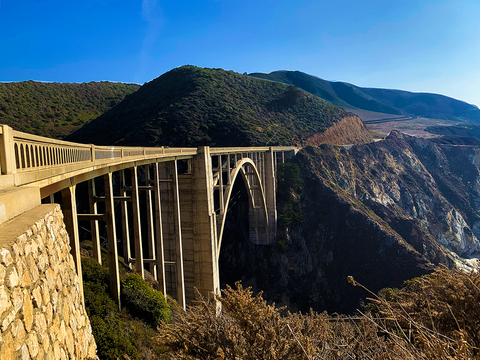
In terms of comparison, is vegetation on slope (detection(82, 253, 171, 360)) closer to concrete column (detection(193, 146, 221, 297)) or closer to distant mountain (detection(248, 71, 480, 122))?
concrete column (detection(193, 146, 221, 297))

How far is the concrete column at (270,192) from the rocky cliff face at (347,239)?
1477mm

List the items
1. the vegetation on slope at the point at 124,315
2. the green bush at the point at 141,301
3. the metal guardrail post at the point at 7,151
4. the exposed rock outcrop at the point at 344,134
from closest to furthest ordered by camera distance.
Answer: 1. the metal guardrail post at the point at 7,151
2. the vegetation on slope at the point at 124,315
3. the green bush at the point at 141,301
4. the exposed rock outcrop at the point at 344,134

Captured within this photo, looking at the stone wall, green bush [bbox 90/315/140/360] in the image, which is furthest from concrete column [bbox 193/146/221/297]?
the stone wall

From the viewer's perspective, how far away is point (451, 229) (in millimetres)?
48719

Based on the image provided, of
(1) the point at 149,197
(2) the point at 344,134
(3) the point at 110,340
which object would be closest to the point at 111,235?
(3) the point at 110,340

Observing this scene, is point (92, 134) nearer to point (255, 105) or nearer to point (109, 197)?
point (255, 105)

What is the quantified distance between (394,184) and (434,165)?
21.3 m

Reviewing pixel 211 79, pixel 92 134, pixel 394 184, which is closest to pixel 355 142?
pixel 394 184

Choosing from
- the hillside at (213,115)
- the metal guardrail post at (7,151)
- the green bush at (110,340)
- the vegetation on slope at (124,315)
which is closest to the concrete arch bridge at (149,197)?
the metal guardrail post at (7,151)

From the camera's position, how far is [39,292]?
309 cm

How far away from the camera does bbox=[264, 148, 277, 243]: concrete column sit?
110 feet

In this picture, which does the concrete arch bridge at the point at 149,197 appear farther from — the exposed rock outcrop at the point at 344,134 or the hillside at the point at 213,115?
the exposed rock outcrop at the point at 344,134

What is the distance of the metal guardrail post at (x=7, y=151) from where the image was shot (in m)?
3.45

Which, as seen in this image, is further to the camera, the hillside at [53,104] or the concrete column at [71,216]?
the hillside at [53,104]
